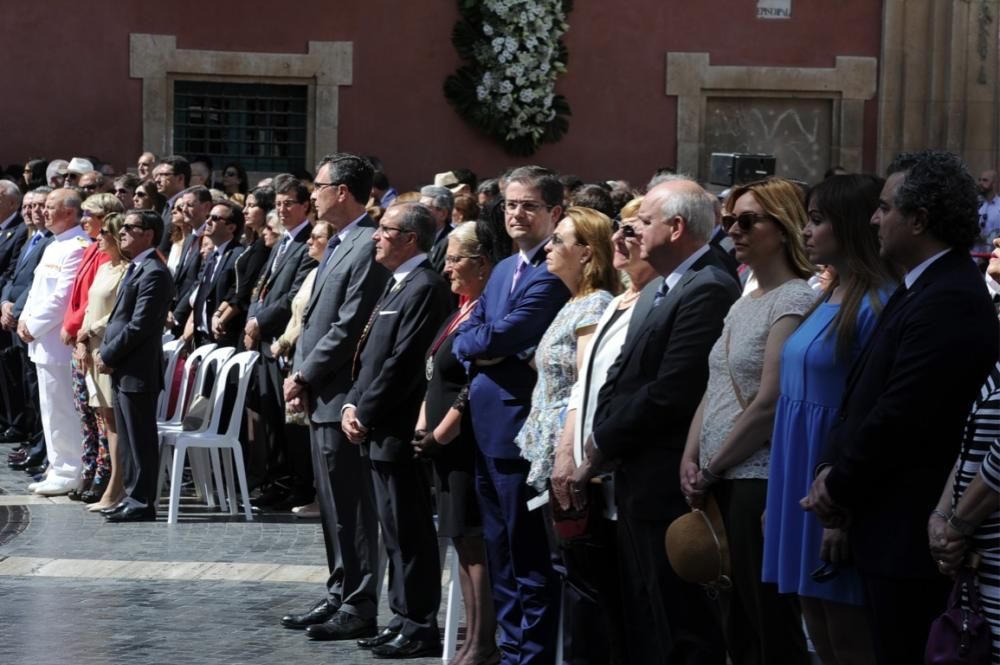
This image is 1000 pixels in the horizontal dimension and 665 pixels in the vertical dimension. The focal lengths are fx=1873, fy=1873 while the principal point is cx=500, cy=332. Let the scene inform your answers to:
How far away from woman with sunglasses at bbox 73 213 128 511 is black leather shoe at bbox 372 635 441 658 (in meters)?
4.47

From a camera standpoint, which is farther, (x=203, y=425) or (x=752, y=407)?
(x=203, y=425)

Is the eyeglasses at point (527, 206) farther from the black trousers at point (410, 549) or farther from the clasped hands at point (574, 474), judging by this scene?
the black trousers at point (410, 549)

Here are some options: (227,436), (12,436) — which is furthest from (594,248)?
(12,436)

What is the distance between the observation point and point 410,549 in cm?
822

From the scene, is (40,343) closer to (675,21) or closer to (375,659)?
(375,659)

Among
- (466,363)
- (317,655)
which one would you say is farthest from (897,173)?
(317,655)

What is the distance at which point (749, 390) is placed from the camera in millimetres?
5848

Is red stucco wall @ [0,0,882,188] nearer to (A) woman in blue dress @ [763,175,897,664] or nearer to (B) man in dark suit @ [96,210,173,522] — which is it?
(B) man in dark suit @ [96,210,173,522]

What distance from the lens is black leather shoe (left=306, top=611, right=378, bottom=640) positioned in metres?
8.44

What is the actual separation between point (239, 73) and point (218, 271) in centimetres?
789

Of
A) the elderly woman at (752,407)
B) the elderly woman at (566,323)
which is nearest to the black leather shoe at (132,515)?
the elderly woman at (566,323)

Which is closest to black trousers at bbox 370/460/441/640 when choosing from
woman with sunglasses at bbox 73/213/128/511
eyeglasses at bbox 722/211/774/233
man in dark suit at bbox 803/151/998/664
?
eyeglasses at bbox 722/211/774/233

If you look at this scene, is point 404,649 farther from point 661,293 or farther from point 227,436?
point 227,436

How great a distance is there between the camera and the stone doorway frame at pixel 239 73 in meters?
20.9
